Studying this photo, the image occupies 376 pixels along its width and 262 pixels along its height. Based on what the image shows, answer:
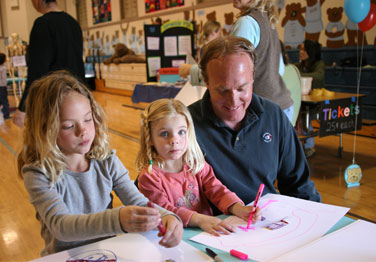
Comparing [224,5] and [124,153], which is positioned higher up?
[224,5]

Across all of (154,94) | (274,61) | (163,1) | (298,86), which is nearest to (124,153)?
(154,94)

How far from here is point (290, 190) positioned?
5.11 ft

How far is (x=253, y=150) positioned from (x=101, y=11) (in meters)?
14.2

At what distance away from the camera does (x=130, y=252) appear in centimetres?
95

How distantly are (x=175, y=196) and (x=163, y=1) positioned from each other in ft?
33.5

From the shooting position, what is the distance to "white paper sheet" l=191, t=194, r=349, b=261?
3.16 feet

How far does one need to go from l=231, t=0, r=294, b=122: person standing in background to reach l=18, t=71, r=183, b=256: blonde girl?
1.12 m

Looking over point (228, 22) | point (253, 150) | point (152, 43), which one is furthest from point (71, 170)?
point (228, 22)

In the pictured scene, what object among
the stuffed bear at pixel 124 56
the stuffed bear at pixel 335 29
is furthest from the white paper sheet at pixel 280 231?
the stuffed bear at pixel 124 56

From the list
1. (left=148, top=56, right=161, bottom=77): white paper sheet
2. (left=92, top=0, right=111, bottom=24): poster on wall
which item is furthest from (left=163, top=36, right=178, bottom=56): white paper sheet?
(left=92, top=0, right=111, bottom=24): poster on wall

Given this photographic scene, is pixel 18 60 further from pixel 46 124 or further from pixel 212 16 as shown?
pixel 46 124

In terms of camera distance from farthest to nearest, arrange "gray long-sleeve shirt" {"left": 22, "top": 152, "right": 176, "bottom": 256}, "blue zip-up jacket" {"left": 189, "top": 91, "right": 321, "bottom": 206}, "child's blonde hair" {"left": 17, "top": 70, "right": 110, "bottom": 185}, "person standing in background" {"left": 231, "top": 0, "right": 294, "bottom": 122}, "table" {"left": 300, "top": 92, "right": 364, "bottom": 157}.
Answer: "table" {"left": 300, "top": 92, "right": 364, "bottom": 157}
"person standing in background" {"left": 231, "top": 0, "right": 294, "bottom": 122}
"blue zip-up jacket" {"left": 189, "top": 91, "right": 321, "bottom": 206}
"child's blonde hair" {"left": 17, "top": 70, "right": 110, "bottom": 185}
"gray long-sleeve shirt" {"left": 22, "top": 152, "right": 176, "bottom": 256}

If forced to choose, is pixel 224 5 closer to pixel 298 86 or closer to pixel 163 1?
pixel 163 1

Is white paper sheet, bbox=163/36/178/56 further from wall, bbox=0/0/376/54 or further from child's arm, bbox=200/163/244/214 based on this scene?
child's arm, bbox=200/163/244/214
